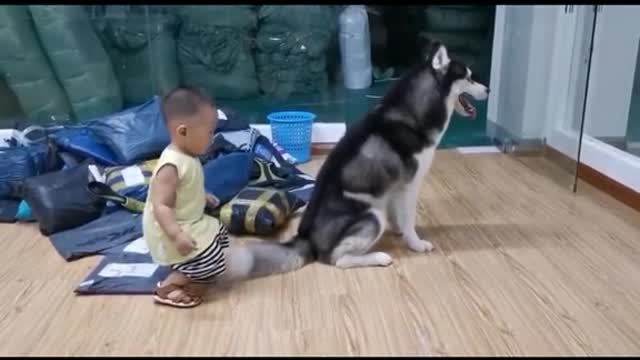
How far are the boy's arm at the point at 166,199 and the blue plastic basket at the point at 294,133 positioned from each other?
1.59m

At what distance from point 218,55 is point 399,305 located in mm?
2339

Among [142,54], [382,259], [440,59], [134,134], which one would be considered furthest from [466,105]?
[142,54]

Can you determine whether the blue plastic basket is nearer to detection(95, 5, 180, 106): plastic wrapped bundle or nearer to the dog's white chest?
detection(95, 5, 180, 106): plastic wrapped bundle

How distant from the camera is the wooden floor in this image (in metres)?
1.44

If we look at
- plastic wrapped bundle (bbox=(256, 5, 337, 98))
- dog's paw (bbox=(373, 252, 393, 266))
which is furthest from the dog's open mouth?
plastic wrapped bundle (bbox=(256, 5, 337, 98))

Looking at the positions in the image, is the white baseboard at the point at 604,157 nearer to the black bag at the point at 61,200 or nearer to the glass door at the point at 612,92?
the glass door at the point at 612,92

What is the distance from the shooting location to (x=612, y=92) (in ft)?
9.23

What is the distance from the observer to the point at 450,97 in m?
1.92

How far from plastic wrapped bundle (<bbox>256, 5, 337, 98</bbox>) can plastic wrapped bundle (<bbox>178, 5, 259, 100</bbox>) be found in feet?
0.26

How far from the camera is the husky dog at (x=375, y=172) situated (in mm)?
1854

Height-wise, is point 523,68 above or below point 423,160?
above

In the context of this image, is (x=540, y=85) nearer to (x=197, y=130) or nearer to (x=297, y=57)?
(x=297, y=57)

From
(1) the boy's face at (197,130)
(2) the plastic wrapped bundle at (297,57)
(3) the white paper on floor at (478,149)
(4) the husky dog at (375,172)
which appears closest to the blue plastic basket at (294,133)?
(2) the plastic wrapped bundle at (297,57)

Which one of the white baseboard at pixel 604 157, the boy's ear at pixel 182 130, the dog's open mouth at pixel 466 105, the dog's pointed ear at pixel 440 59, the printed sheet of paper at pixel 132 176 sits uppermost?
the dog's pointed ear at pixel 440 59
